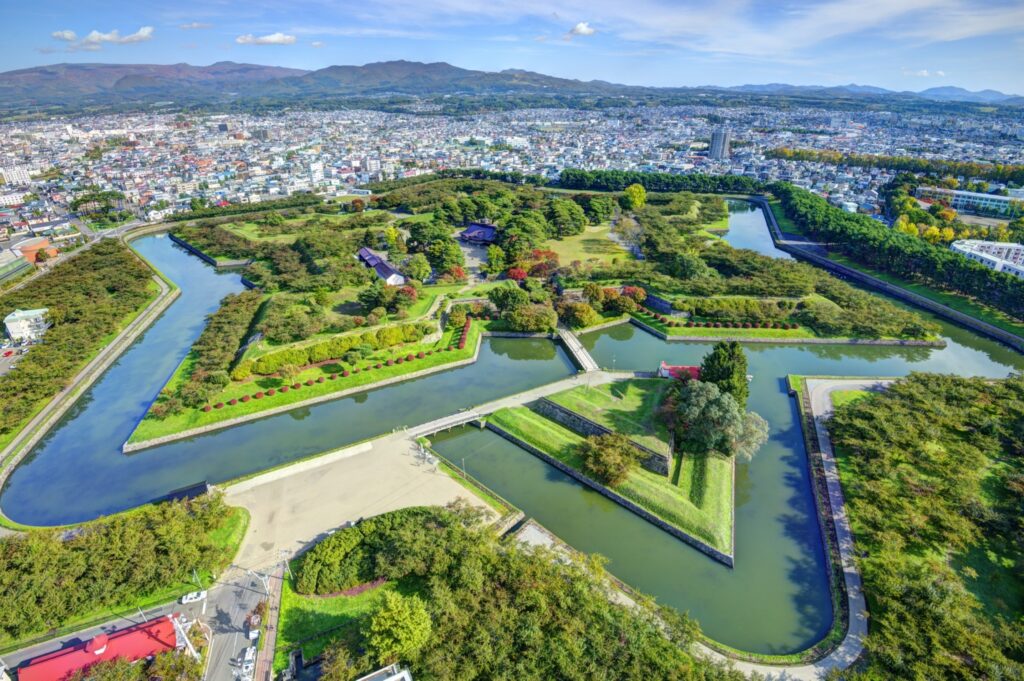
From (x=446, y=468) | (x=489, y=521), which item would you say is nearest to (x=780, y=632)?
(x=489, y=521)

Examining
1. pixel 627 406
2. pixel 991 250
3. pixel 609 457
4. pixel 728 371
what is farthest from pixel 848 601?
pixel 991 250

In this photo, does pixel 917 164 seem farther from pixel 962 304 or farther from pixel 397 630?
pixel 397 630

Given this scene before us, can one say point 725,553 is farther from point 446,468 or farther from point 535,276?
point 535,276

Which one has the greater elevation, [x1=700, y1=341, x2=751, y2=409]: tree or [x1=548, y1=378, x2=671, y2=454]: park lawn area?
[x1=700, y1=341, x2=751, y2=409]: tree

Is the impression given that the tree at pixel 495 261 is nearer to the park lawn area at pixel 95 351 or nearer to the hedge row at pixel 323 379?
the hedge row at pixel 323 379

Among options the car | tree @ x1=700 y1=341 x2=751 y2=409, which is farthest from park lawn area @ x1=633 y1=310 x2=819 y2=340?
the car

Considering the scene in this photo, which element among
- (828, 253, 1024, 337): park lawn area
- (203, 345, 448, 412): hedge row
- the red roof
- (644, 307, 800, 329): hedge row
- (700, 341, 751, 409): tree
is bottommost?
the red roof

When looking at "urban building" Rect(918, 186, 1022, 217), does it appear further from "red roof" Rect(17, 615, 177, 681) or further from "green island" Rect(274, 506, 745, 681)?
"red roof" Rect(17, 615, 177, 681)
